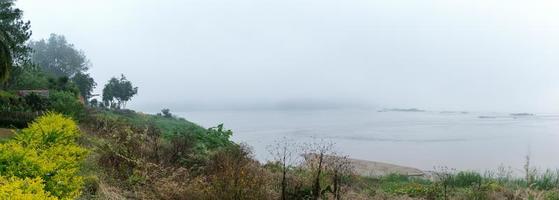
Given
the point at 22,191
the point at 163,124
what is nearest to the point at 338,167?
the point at 22,191

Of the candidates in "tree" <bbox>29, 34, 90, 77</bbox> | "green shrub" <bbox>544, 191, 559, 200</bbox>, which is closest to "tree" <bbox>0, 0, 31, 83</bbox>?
"green shrub" <bbox>544, 191, 559, 200</bbox>

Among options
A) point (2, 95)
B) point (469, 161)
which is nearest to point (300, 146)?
point (2, 95)

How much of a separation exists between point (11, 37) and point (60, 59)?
66872 millimetres

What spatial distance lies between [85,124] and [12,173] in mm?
13792

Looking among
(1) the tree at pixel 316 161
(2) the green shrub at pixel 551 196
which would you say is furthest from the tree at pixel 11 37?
(2) the green shrub at pixel 551 196

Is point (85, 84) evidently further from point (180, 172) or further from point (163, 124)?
point (180, 172)

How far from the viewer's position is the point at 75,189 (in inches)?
179

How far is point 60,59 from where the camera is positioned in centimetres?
8838

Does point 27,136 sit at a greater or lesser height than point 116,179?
greater

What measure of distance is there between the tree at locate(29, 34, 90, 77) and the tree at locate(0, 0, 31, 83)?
5725 centimetres

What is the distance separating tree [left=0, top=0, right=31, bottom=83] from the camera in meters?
17.7

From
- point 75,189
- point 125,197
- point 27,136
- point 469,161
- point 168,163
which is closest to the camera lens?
point 75,189

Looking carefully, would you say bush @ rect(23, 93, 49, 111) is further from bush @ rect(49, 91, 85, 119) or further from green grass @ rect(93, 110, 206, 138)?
green grass @ rect(93, 110, 206, 138)

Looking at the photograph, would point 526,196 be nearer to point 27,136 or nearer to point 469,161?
point 27,136
